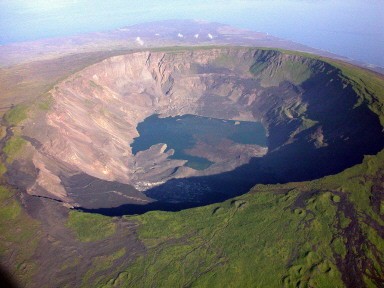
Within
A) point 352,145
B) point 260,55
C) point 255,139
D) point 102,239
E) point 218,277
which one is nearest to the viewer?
point 218,277

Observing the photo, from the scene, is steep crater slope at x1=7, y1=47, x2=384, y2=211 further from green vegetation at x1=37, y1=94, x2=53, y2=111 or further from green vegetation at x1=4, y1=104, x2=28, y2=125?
green vegetation at x1=4, y1=104, x2=28, y2=125

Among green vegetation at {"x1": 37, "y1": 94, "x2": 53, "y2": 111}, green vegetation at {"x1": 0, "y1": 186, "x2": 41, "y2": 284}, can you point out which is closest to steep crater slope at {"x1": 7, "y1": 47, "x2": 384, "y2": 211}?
green vegetation at {"x1": 37, "y1": 94, "x2": 53, "y2": 111}

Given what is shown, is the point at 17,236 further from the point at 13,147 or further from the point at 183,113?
the point at 183,113

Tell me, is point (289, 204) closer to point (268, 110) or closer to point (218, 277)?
point (218, 277)

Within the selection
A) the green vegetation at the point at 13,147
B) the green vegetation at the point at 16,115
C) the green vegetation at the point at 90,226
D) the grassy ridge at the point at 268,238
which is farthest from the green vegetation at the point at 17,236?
the green vegetation at the point at 16,115

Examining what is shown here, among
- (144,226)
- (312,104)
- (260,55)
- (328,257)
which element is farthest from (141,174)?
(260,55)

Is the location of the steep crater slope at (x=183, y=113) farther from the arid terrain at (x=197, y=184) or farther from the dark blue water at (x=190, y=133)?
the dark blue water at (x=190, y=133)
